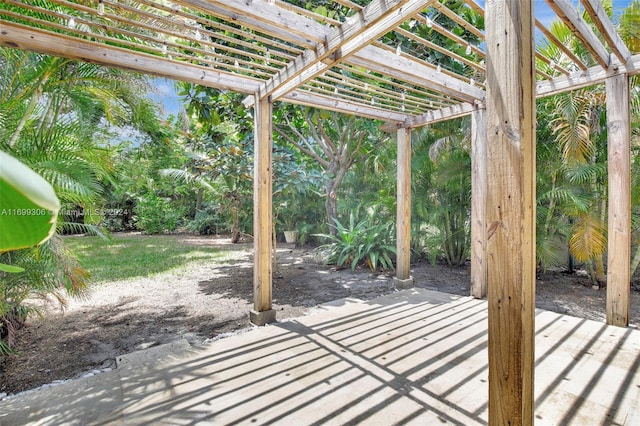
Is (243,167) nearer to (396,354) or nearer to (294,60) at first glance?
(294,60)

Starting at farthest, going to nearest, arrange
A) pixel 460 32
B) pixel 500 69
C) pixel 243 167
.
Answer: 1. pixel 243 167
2. pixel 460 32
3. pixel 500 69

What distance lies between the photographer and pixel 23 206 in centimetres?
25

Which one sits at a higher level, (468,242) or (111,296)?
(468,242)

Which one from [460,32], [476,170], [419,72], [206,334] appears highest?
[460,32]

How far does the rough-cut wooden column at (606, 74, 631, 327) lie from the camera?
9.51ft

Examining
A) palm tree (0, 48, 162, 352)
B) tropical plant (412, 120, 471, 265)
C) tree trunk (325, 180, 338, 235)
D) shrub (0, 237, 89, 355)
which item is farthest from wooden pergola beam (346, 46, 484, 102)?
tree trunk (325, 180, 338, 235)

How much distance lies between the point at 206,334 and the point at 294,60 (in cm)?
245

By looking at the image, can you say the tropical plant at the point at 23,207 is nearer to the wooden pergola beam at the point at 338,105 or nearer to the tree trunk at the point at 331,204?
the wooden pergola beam at the point at 338,105

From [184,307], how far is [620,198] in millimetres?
4416

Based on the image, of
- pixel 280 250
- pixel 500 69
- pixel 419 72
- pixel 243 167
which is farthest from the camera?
pixel 280 250

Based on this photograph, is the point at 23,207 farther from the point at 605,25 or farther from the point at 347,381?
the point at 605,25

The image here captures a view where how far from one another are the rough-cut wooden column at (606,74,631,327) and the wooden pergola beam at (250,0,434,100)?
7.42 ft

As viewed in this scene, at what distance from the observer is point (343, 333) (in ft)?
9.55

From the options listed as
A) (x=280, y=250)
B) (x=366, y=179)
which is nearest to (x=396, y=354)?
(x=366, y=179)
